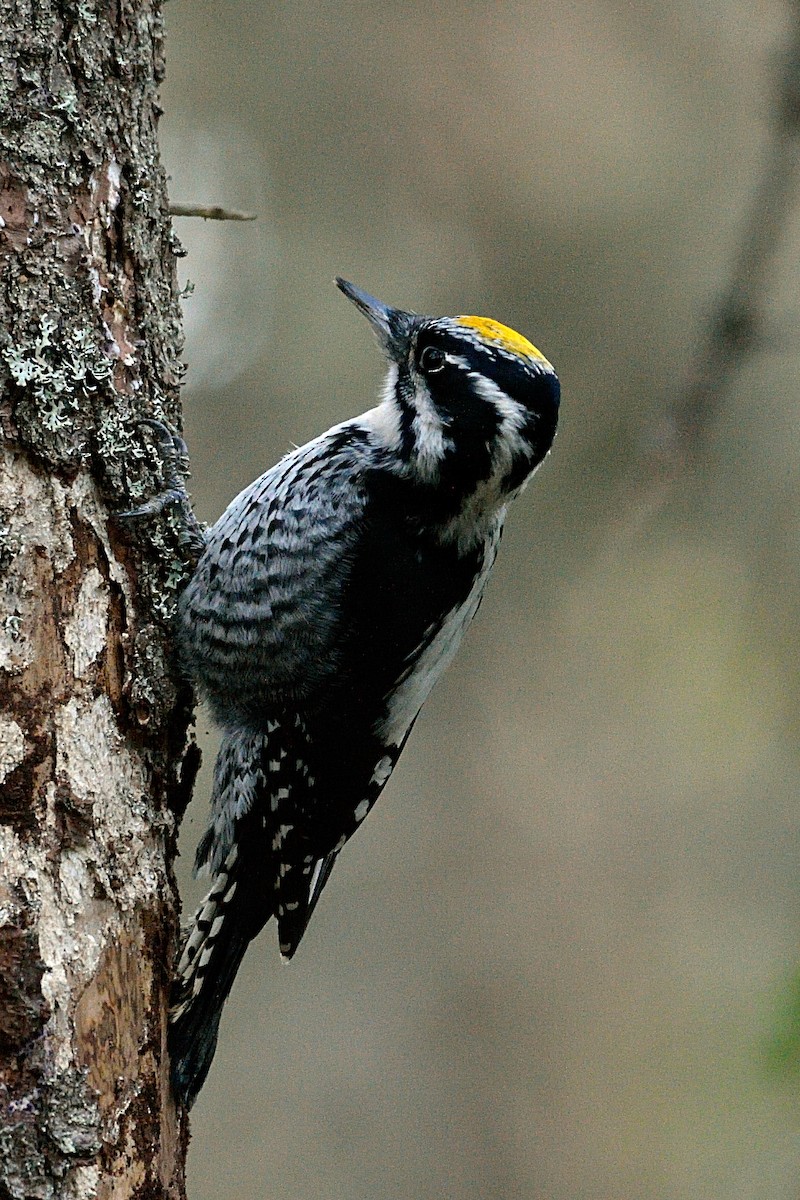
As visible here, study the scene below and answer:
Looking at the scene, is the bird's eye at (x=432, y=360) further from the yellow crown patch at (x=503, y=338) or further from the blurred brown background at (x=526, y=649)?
the blurred brown background at (x=526, y=649)

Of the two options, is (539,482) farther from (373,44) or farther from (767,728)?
(373,44)

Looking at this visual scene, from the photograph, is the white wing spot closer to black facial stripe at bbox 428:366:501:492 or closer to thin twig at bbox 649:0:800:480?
black facial stripe at bbox 428:366:501:492

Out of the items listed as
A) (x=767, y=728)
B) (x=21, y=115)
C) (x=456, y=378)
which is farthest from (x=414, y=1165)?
(x=21, y=115)

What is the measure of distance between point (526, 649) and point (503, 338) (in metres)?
3.66

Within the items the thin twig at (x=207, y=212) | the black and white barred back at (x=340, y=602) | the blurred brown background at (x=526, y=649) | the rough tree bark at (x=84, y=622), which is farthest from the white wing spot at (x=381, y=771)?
the blurred brown background at (x=526, y=649)

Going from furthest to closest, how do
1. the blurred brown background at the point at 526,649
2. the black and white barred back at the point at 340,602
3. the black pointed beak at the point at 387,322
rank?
the blurred brown background at the point at 526,649
the black pointed beak at the point at 387,322
the black and white barred back at the point at 340,602

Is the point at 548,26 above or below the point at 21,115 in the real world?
above

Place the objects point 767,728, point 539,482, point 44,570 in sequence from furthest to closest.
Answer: point 539,482
point 767,728
point 44,570

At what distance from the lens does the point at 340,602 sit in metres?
3.00

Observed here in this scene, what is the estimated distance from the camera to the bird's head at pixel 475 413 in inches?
117

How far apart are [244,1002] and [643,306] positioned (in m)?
3.98

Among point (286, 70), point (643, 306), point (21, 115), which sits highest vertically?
point (286, 70)

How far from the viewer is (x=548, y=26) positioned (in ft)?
20.4

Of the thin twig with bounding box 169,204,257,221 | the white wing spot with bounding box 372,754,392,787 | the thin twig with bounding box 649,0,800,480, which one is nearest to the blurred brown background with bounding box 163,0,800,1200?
the white wing spot with bounding box 372,754,392,787
